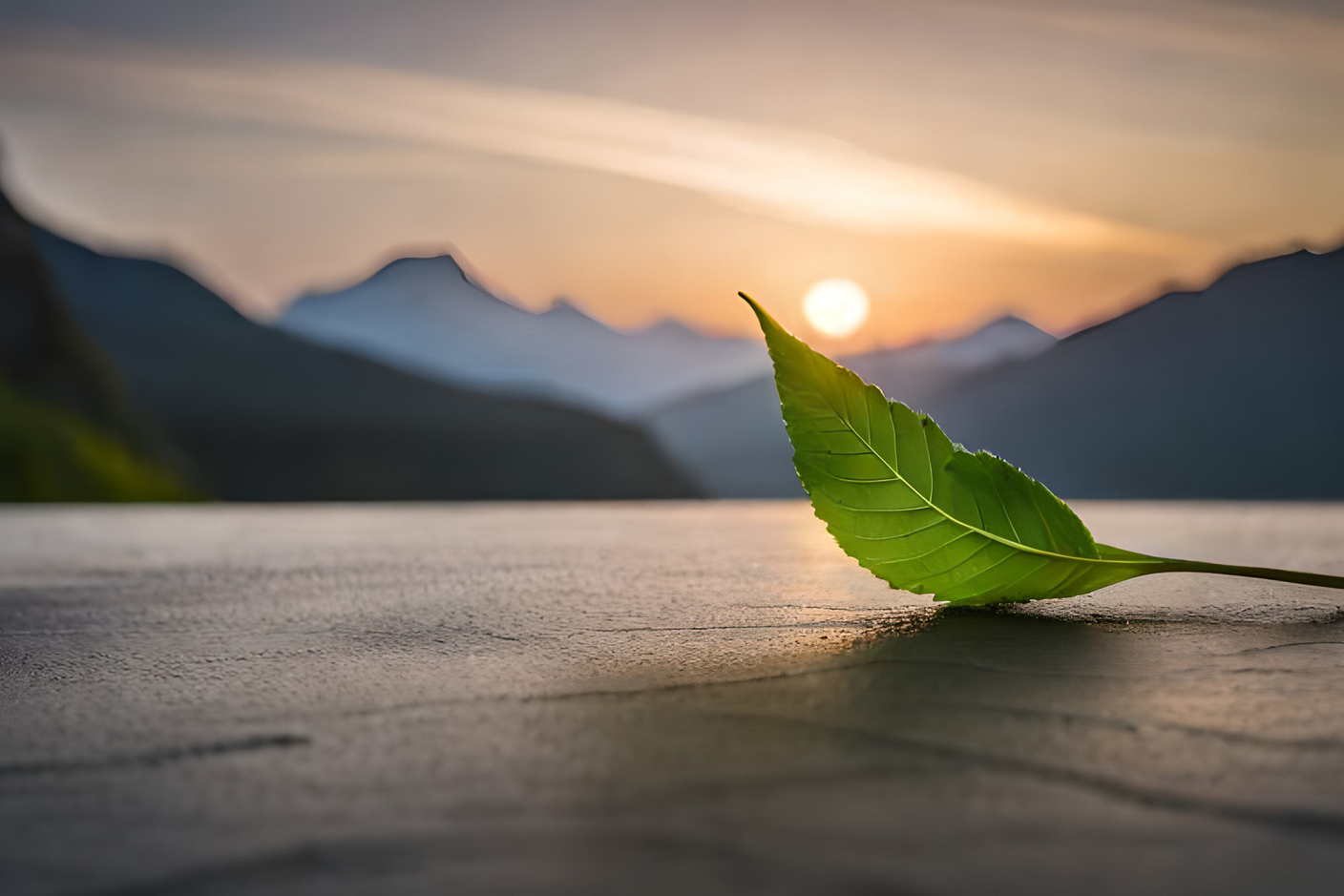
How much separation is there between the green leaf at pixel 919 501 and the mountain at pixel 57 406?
111 feet

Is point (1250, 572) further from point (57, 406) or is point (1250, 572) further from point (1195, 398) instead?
A: point (1195, 398)

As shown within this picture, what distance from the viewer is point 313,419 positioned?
44.1 m

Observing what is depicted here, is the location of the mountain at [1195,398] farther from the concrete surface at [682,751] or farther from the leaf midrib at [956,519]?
the concrete surface at [682,751]

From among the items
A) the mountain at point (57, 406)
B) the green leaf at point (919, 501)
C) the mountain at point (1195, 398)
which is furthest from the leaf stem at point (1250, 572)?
the mountain at point (1195, 398)

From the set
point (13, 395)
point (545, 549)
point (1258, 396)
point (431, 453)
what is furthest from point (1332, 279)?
point (13, 395)

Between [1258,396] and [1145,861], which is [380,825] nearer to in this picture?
[1145,861]

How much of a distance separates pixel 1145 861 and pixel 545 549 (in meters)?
3.16

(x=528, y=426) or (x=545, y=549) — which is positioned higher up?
(x=528, y=426)

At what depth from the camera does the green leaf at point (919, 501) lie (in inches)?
53.1

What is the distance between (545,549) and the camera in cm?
359

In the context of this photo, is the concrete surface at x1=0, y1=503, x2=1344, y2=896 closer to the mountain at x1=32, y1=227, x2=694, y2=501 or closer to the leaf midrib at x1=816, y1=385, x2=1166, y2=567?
the leaf midrib at x1=816, y1=385, x2=1166, y2=567

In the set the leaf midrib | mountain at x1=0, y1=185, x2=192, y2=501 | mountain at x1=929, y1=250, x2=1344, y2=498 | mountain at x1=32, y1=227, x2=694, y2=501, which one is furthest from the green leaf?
mountain at x1=32, y1=227, x2=694, y2=501

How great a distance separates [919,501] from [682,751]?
764 millimetres

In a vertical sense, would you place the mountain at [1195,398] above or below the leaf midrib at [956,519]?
above
